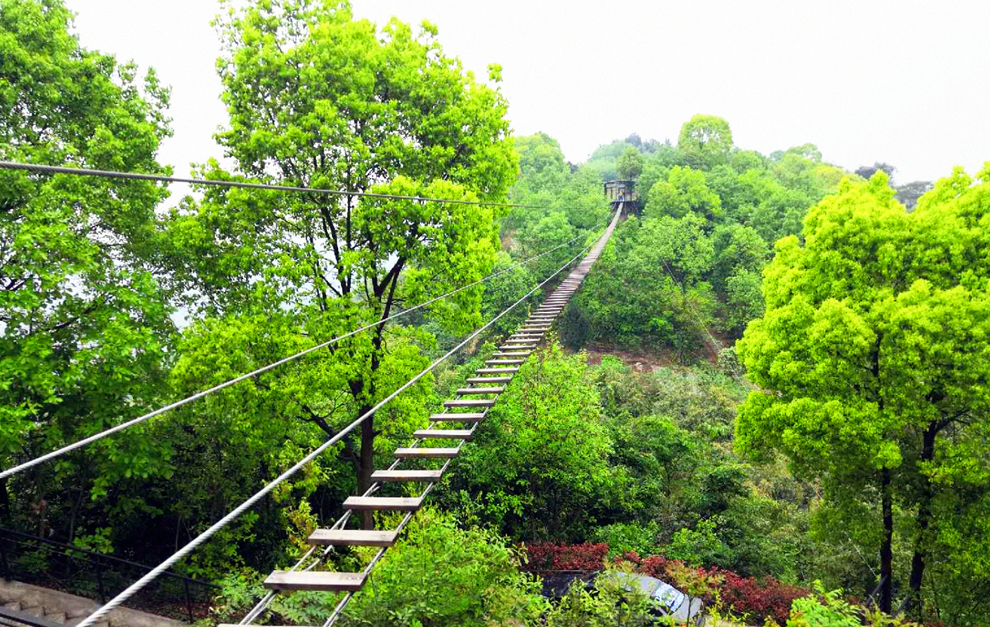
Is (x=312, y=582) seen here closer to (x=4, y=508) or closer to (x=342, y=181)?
(x=342, y=181)

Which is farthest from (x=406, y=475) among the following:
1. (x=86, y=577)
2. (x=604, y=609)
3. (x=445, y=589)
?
(x=86, y=577)

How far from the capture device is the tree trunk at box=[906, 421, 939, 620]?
9.52 meters

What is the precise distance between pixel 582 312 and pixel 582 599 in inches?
1014

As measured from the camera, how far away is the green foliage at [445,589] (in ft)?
19.6

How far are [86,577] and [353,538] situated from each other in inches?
346

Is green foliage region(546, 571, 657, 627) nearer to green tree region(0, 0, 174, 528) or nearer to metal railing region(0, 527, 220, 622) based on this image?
metal railing region(0, 527, 220, 622)

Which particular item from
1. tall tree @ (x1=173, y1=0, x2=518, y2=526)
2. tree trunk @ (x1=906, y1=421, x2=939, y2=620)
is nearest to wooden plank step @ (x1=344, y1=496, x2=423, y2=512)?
tall tree @ (x1=173, y1=0, x2=518, y2=526)

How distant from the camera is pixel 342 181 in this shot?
1037 cm

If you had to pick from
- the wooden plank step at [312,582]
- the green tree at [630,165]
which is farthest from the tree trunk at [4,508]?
the green tree at [630,165]

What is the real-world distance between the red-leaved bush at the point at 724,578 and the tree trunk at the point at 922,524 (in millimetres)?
1741

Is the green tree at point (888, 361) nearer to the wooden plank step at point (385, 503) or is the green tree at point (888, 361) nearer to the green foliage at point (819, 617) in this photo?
the green foliage at point (819, 617)

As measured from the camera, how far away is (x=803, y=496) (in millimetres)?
16859

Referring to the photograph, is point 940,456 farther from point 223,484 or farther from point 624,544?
point 223,484

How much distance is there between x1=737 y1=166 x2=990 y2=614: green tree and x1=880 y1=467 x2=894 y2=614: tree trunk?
3 centimetres
